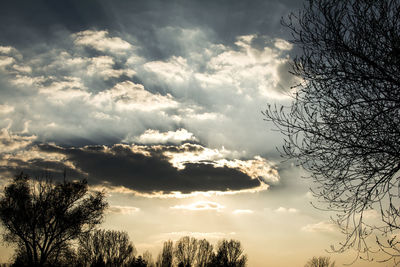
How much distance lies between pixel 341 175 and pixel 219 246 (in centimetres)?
6126

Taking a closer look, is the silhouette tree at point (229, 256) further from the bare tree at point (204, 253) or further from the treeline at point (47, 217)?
the treeline at point (47, 217)

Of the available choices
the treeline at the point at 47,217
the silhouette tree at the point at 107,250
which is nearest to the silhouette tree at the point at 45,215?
the treeline at the point at 47,217

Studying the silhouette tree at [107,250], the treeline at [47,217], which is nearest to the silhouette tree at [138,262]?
the silhouette tree at [107,250]

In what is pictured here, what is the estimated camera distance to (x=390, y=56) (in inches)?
285

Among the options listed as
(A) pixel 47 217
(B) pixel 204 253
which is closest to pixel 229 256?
(B) pixel 204 253

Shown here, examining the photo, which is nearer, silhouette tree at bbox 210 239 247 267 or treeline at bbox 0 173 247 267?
treeline at bbox 0 173 247 267

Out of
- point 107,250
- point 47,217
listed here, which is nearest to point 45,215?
point 47,217

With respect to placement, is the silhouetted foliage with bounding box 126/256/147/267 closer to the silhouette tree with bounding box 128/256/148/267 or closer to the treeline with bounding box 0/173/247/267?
the silhouette tree with bounding box 128/256/148/267

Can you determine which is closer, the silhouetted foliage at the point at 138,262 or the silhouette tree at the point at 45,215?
the silhouette tree at the point at 45,215

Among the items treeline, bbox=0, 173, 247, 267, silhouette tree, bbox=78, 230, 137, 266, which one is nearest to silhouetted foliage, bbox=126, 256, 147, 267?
silhouette tree, bbox=78, 230, 137, 266

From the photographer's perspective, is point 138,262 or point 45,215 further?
point 138,262

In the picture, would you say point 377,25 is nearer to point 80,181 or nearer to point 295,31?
point 295,31

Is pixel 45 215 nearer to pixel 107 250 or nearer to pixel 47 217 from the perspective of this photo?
pixel 47 217

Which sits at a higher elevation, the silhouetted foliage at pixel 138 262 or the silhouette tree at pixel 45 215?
the silhouette tree at pixel 45 215
